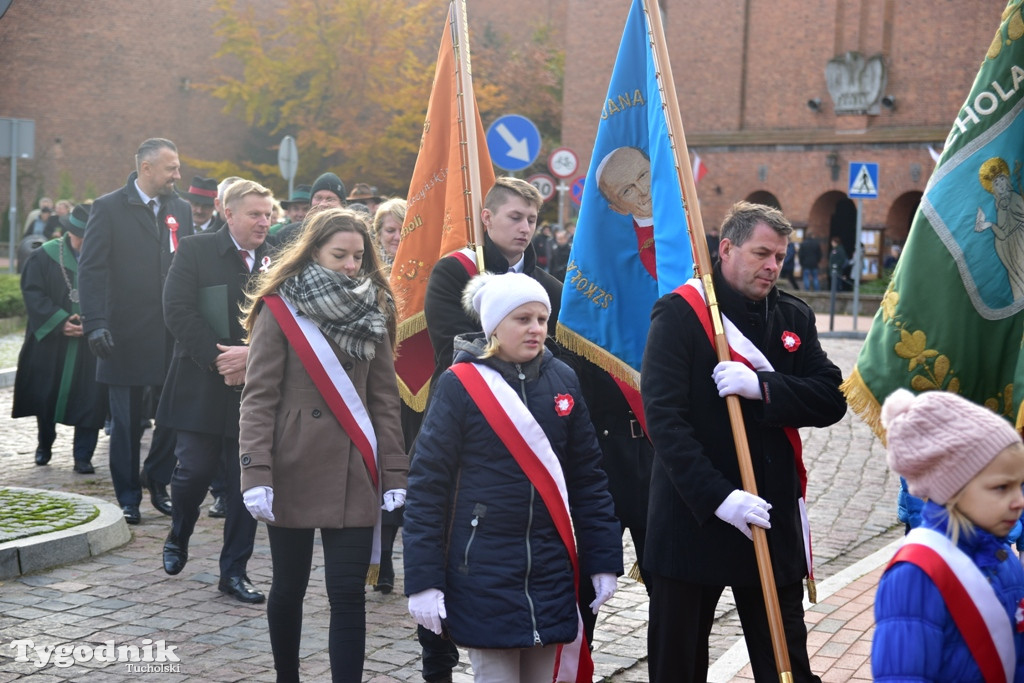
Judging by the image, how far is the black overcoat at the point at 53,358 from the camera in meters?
10.1

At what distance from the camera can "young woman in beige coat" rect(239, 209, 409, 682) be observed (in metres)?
4.89

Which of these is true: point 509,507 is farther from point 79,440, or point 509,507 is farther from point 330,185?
point 79,440

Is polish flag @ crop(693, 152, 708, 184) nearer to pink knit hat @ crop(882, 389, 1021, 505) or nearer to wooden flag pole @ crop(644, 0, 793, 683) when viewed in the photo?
wooden flag pole @ crop(644, 0, 793, 683)

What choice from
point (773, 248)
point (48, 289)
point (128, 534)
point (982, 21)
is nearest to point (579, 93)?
point (982, 21)

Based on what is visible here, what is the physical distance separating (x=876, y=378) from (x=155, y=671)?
3.14 meters

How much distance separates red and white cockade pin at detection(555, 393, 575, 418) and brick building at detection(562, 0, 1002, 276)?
3197 centimetres

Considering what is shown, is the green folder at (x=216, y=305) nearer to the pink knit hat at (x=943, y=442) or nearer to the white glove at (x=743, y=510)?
the white glove at (x=743, y=510)

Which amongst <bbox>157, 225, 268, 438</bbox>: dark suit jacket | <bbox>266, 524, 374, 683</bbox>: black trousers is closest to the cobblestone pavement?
<bbox>266, 524, 374, 683</bbox>: black trousers

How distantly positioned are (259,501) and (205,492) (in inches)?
85.8

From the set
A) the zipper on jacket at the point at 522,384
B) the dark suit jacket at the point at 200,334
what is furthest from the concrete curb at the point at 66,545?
the zipper on jacket at the point at 522,384

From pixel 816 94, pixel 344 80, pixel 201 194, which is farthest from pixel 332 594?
pixel 816 94

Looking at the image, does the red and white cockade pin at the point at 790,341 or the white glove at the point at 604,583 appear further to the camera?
the red and white cockade pin at the point at 790,341

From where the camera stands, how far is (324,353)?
5.05 metres

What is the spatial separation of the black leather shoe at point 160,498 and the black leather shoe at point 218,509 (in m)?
0.29
